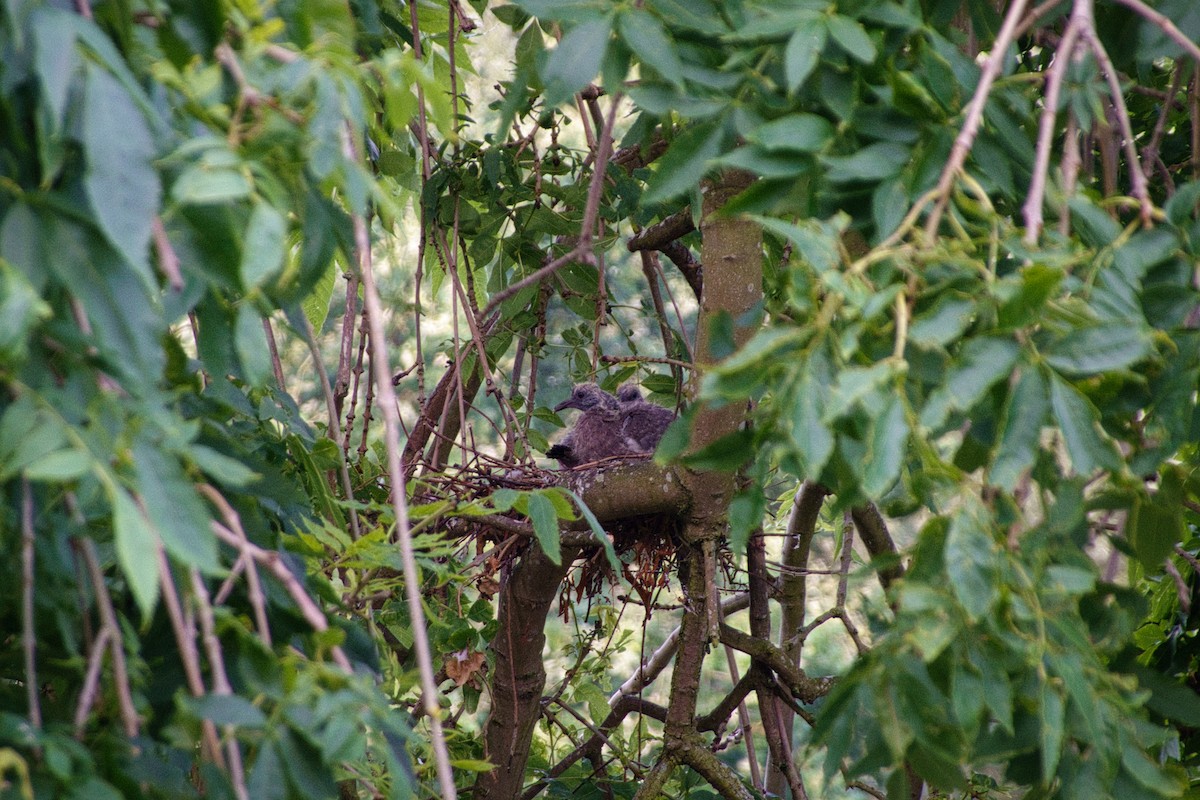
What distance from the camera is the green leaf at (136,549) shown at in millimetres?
878

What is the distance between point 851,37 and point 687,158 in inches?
10.5

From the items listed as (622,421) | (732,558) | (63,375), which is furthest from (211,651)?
(622,421)

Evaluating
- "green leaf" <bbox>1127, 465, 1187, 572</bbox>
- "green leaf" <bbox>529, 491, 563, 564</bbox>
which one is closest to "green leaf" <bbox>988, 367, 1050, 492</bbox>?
"green leaf" <bbox>1127, 465, 1187, 572</bbox>

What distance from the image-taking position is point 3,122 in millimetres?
1048

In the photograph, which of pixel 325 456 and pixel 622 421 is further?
pixel 622 421

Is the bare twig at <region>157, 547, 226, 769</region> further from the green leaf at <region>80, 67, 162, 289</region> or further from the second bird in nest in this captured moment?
the second bird in nest

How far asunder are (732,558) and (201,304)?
2.05m

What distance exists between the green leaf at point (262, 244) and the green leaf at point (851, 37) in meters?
0.72

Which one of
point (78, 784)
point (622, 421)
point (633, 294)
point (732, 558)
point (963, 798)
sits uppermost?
point (633, 294)

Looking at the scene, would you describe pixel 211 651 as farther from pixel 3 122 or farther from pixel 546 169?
pixel 546 169

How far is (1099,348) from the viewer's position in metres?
1.10

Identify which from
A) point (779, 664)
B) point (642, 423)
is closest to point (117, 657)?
point (779, 664)

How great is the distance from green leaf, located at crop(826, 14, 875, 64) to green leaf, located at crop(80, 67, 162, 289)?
2.58 feet

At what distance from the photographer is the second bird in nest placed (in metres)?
4.00
